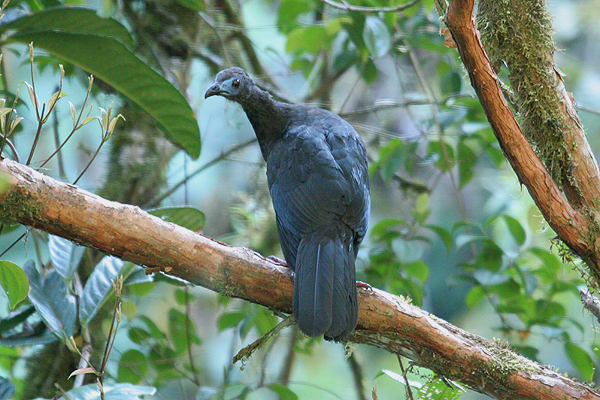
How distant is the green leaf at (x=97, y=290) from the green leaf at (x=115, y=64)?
0.79m

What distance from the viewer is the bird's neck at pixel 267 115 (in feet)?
9.37

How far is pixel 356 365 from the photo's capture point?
11.2 ft

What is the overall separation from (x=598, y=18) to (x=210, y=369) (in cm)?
554

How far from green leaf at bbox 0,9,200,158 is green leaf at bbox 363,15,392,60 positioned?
3.71 feet

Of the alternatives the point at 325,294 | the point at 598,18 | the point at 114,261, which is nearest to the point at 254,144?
the point at 114,261

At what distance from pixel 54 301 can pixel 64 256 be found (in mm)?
207

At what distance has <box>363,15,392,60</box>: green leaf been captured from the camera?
9.92 ft

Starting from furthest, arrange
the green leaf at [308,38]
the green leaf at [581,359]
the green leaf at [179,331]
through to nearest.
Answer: the green leaf at [308,38], the green leaf at [179,331], the green leaf at [581,359]

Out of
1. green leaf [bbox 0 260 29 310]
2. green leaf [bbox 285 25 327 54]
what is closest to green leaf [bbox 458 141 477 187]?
green leaf [bbox 285 25 327 54]

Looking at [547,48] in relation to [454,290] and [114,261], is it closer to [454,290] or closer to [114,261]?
[114,261]

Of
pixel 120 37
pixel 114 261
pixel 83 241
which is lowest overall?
pixel 83 241

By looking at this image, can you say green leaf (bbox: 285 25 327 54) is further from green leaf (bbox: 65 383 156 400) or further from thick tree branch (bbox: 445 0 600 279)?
green leaf (bbox: 65 383 156 400)

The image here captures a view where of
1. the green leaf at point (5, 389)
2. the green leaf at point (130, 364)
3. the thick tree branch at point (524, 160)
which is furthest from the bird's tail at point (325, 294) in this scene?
the green leaf at point (130, 364)

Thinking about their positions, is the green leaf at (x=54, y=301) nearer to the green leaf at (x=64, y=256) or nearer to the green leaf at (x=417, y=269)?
the green leaf at (x=64, y=256)
